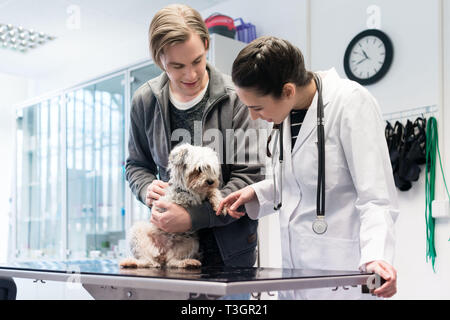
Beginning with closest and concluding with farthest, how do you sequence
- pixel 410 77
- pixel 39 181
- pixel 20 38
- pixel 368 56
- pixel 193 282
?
pixel 193 282
pixel 410 77
pixel 368 56
pixel 20 38
pixel 39 181

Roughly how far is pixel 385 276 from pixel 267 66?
66cm

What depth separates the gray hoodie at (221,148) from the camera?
5.67ft

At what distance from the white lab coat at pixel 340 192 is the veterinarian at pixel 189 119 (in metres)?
0.13

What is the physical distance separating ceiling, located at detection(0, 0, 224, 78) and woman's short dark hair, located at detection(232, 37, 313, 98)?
3.96 meters

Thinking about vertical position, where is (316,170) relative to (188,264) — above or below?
above

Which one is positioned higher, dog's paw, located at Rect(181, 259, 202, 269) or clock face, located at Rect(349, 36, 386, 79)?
clock face, located at Rect(349, 36, 386, 79)

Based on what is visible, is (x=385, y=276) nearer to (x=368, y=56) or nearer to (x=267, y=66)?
(x=267, y=66)

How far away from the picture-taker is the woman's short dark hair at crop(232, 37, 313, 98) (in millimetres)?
1480

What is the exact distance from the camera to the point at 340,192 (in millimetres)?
1550

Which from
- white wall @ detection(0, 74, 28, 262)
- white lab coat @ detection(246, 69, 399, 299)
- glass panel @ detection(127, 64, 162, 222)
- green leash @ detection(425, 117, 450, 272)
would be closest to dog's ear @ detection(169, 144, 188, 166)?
white lab coat @ detection(246, 69, 399, 299)

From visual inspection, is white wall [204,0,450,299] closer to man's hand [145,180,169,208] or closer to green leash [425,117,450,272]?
green leash [425,117,450,272]

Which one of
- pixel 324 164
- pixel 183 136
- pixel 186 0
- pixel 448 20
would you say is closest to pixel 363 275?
pixel 324 164

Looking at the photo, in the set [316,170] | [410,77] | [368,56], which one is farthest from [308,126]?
[368,56]
